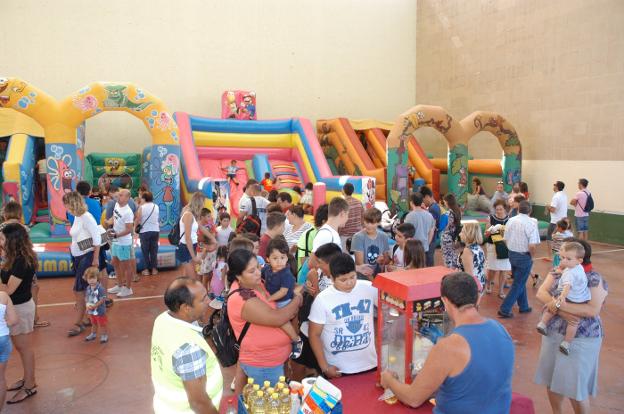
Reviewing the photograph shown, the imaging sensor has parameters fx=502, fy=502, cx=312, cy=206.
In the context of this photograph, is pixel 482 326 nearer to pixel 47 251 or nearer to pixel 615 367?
pixel 615 367

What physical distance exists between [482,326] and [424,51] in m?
15.5

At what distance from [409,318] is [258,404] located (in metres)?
0.83

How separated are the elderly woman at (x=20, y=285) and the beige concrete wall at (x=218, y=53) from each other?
10.3 m

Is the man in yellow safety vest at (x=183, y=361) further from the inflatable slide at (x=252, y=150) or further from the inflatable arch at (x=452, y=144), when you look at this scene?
the inflatable arch at (x=452, y=144)

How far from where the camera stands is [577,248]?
3.05 m

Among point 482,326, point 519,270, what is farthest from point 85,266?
point 519,270

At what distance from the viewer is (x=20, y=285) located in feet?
12.4

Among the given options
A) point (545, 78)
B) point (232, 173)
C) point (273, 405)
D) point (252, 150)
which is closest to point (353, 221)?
point (273, 405)

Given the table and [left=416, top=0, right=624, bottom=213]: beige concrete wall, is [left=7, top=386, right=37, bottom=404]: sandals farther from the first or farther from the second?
[left=416, top=0, right=624, bottom=213]: beige concrete wall

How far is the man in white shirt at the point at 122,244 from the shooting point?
6.19 meters

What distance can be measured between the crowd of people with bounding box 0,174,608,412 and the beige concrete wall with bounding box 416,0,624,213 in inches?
213

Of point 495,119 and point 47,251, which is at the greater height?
point 495,119

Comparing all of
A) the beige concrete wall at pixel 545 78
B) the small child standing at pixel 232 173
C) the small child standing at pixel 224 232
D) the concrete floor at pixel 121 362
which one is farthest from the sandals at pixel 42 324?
the beige concrete wall at pixel 545 78

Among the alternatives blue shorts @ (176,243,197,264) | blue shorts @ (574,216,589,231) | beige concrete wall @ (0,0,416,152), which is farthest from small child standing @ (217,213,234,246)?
beige concrete wall @ (0,0,416,152)
